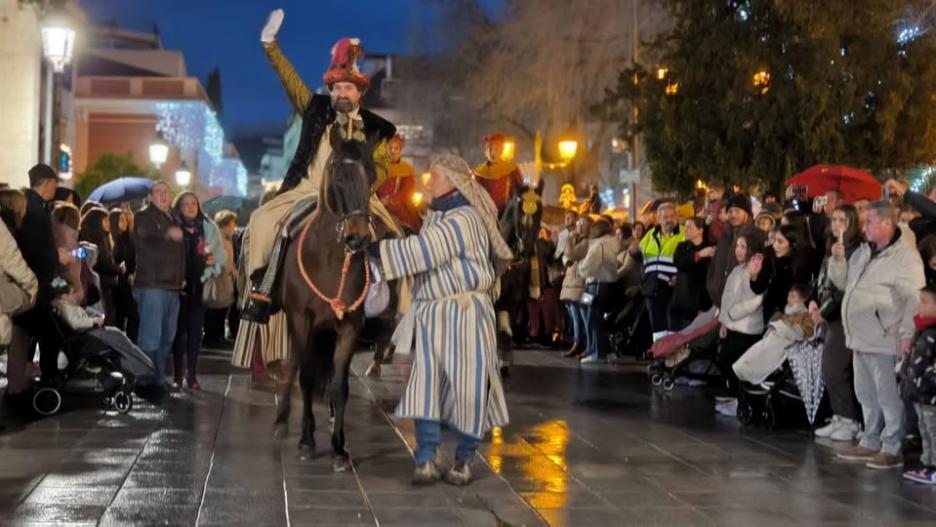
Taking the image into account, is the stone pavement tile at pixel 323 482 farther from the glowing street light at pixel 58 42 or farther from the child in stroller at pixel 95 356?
the glowing street light at pixel 58 42

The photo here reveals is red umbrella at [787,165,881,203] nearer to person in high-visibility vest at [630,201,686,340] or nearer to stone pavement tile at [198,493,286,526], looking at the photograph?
person in high-visibility vest at [630,201,686,340]

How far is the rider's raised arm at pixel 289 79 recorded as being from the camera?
36.5ft

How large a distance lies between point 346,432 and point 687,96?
1480 cm

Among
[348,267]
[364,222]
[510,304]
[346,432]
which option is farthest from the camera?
[510,304]

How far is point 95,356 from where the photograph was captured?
1255cm

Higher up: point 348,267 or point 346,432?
point 348,267

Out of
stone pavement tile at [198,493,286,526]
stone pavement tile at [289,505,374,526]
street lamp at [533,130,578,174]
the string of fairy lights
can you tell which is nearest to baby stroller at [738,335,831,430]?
stone pavement tile at [289,505,374,526]

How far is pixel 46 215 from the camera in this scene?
12.2m

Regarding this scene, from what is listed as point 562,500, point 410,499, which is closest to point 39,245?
point 410,499

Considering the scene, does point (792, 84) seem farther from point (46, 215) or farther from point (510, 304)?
point (46, 215)

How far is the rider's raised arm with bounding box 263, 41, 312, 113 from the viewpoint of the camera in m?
11.1

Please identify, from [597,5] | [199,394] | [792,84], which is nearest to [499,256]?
[199,394]

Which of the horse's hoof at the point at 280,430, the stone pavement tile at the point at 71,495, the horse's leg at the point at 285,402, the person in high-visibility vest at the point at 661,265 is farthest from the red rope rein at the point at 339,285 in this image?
the person in high-visibility vest at the point at 661,265

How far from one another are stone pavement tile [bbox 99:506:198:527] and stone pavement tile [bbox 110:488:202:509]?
0.08 metres
